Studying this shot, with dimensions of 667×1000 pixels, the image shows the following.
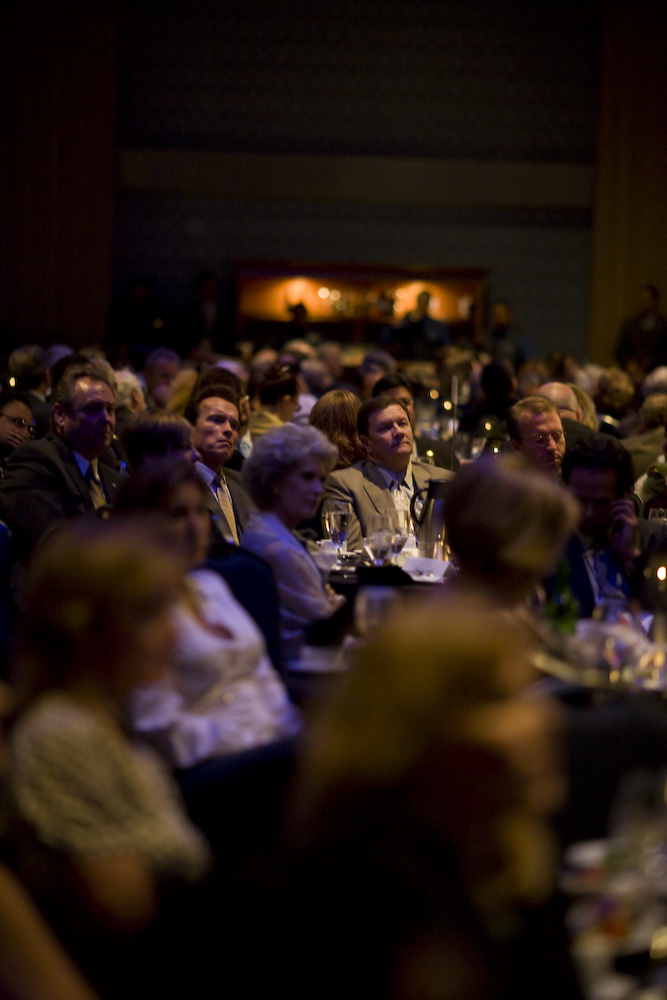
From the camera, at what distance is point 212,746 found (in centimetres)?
224

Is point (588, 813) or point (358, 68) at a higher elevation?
point (358, 68)

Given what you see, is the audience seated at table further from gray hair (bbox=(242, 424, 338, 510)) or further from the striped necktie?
gray hair (bbox=(242, 424, 338, 510))

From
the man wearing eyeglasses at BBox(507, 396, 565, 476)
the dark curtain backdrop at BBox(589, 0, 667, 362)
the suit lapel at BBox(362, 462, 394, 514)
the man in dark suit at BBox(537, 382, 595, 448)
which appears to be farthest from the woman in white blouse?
the dark curtain backdrop at BBox(589, 0, 667, 362)

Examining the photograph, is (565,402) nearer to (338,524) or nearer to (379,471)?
(379,471)

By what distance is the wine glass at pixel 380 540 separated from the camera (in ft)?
11.8

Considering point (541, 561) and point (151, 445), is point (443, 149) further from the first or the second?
point (541, 561)

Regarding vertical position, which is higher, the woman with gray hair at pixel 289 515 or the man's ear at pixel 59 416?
the man's ear at pixel 59 416

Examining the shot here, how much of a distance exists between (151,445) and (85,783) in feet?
5.96

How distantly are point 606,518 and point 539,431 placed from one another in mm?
1311

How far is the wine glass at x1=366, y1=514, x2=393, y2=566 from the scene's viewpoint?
11.8 feet

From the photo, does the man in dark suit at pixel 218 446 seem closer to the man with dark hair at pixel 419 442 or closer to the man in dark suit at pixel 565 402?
the man with dark hair at pixel 419 442

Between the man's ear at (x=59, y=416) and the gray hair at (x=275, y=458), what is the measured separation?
1.07m

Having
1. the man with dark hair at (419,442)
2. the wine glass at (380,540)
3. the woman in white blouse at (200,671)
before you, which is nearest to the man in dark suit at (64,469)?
the wine glass at (380,540)

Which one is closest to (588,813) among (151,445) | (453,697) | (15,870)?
(453,697)
